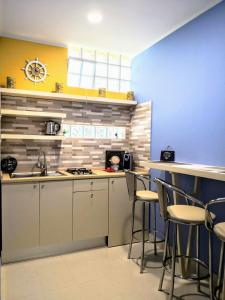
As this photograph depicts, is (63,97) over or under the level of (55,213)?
over

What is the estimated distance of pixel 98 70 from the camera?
3.68 m

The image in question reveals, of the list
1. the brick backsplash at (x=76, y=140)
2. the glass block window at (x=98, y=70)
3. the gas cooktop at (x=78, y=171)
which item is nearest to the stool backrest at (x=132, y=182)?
the brick backsplash at (x=76, y=140)

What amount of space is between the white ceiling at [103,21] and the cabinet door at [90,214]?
1922 mm

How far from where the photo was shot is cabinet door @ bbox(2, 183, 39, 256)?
2656 millimetres

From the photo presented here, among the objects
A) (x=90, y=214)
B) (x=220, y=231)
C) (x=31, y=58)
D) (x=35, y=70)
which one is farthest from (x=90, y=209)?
(x=31, y=58)

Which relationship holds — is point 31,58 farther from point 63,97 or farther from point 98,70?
point 98,70

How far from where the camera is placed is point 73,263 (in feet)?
8.94

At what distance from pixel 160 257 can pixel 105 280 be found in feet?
2.57

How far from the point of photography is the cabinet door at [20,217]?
2.66 metres

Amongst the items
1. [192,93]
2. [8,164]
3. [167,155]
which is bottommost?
[8,164]

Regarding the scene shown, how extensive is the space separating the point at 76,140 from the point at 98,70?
1097mm

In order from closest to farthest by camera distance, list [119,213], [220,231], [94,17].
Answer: [220,231]
[94,17]
[119,213]

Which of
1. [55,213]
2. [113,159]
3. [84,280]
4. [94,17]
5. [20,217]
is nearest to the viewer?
[84,280]

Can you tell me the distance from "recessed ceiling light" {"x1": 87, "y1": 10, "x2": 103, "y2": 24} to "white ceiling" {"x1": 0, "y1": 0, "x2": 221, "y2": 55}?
4 centimetres
